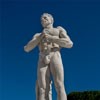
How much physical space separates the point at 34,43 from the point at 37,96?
6.79 ft

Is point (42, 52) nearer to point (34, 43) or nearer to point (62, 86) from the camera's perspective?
point (34, 43)

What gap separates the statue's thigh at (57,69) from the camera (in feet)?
50.3

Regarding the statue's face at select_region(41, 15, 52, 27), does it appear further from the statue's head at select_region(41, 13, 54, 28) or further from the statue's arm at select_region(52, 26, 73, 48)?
the statue's arm at select_region(52, 26, 73, 48)

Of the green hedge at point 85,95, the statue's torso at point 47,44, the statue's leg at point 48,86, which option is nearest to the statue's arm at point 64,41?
the statue's torso at point 47,44

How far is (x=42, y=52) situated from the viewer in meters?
15.7

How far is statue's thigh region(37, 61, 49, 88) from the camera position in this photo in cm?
1539

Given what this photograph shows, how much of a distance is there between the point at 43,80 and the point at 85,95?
1581 cm

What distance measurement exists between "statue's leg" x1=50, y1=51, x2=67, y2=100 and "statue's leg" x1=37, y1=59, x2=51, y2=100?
0.25 meters

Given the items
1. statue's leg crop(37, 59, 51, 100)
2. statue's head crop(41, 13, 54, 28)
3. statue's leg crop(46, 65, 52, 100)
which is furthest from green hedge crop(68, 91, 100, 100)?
statue's head crop(41, 13, 54, 28)

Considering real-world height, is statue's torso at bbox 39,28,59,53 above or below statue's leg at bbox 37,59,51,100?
above

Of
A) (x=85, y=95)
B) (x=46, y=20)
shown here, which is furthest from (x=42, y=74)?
(x=85, y=95)

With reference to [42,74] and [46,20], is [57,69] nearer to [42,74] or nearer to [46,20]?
[42,74]

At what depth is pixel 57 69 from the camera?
50.5 ft

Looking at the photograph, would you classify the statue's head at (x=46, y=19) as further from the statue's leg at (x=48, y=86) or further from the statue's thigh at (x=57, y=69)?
the statue's leg at (x=48, y=86)
